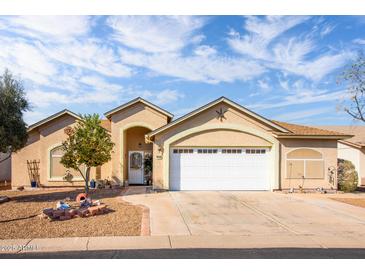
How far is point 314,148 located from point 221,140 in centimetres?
530

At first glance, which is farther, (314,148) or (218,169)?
(314,148)

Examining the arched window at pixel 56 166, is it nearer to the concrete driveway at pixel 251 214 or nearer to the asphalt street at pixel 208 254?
the concrete driveway at pixel 251 214

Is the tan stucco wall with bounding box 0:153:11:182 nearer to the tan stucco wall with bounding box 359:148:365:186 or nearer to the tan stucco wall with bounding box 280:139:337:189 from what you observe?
the tan stucco wall with bounding box 280:139:337:189

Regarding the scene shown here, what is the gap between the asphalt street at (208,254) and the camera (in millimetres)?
6730

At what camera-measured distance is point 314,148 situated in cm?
1780

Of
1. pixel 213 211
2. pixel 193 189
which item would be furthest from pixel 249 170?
pixel 213 211

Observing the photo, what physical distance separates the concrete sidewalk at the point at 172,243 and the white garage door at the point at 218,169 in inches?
365

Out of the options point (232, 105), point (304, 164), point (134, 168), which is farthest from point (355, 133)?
point (134, 168)

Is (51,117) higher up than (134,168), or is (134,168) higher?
(51,117)

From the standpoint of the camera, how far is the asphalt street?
6.73 meters

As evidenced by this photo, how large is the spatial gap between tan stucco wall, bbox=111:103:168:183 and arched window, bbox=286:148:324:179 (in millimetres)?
7877

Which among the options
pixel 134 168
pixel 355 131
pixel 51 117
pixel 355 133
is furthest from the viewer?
pixel 355 131

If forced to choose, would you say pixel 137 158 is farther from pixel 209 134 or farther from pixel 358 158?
pixel 358 158

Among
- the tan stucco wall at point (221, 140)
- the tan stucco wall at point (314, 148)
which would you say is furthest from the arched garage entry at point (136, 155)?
the tan stucco wall at point (314, 148)
